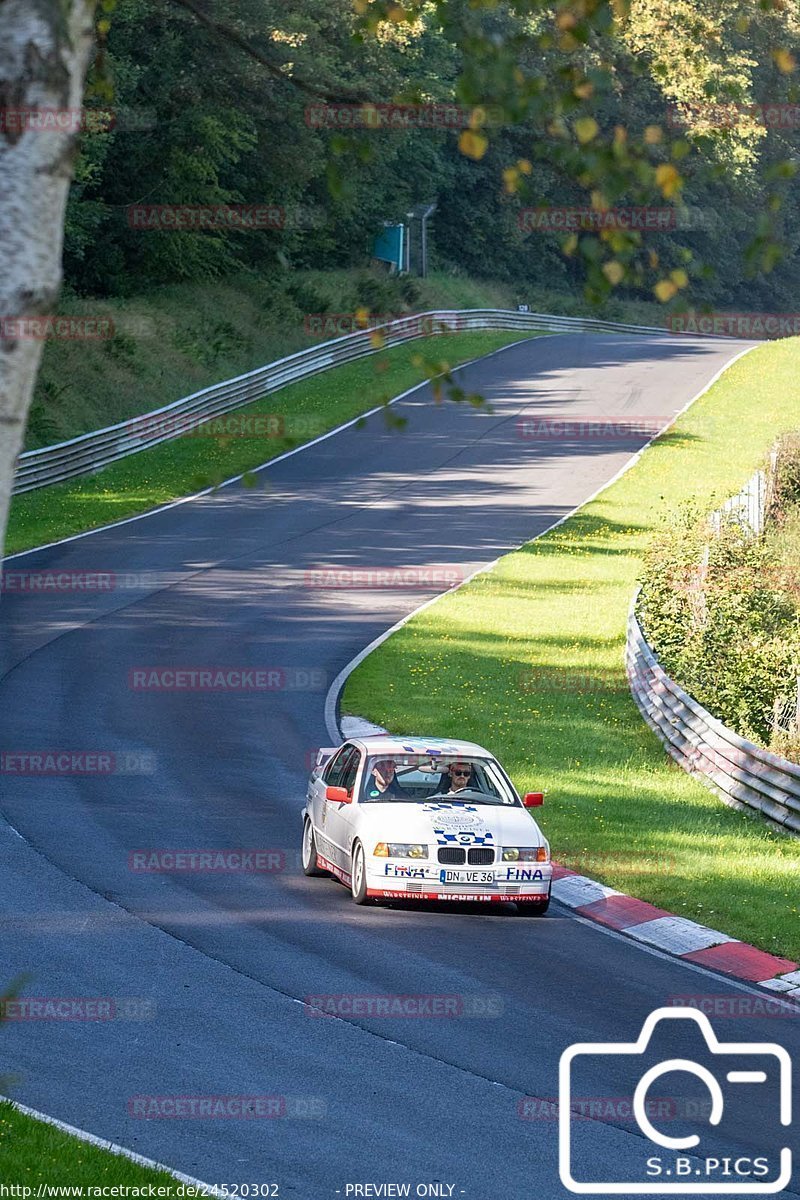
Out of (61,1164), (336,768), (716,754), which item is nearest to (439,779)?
(336,768)

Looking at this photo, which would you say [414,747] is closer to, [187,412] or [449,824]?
[449,824]

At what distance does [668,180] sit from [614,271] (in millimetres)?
327

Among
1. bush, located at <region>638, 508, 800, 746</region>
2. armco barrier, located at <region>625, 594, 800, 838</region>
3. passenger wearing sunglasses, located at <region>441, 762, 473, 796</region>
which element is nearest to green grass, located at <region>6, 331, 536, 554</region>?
bush, located at <region>638, 508, 800, 746</region>

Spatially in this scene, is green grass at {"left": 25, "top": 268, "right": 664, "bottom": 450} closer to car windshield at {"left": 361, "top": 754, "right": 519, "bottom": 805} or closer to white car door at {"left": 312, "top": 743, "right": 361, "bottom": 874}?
white car door at {"left": 312, "top": 743, "right": 361, "bottom": 874}

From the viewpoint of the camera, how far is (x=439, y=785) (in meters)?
15.4

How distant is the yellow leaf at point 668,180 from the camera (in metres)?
4.73

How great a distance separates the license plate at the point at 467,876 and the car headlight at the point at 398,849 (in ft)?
1.12

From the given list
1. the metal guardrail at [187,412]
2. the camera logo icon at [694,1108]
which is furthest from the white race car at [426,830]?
the metal guardrail at [187,412]

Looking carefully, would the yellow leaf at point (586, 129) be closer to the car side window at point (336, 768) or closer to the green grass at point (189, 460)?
the car side window at point (336, 768)

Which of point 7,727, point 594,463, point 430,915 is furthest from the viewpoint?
point 594,463

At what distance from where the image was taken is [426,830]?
14211 mm

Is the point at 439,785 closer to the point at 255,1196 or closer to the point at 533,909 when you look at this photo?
the point at 533,909

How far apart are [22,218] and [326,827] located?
11876 mm

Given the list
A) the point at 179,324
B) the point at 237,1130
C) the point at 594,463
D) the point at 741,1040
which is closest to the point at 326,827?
the point at 741,1040
